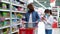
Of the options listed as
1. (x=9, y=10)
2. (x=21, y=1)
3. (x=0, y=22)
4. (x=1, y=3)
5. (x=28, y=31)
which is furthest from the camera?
(x=21, y=1)

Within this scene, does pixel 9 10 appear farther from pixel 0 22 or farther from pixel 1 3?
pixel 0 22

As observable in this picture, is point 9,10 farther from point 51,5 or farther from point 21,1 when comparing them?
point 51,5

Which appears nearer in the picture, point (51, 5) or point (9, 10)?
point (9, 10)

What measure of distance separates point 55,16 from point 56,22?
0.41m

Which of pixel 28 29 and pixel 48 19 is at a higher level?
pixel 48 19

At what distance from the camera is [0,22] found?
15.2 ft

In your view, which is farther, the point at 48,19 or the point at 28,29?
the point at 48,19

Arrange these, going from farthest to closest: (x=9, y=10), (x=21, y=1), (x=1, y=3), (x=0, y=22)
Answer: (x=21, y=1) < (x=9, y=10) < (x=1, y=3) < (x=0, y=22)

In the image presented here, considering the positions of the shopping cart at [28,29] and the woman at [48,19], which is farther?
the woman at [48,19]

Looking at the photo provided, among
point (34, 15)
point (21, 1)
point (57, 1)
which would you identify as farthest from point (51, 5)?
point (34, 15)

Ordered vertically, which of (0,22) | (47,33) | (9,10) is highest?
(9,10)

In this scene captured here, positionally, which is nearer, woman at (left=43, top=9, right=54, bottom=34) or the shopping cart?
the shopping cart

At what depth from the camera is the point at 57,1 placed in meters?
10.9

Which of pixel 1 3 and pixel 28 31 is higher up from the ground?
pixel 1 3
